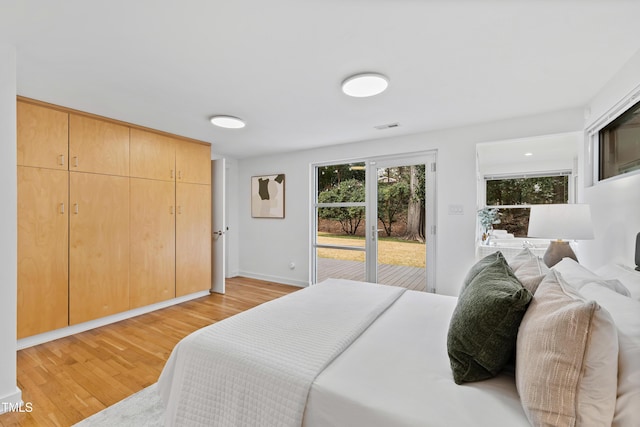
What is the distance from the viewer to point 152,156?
3.54 m

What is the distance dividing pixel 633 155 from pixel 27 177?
192 inches

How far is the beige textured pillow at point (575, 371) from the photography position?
77 centimetres

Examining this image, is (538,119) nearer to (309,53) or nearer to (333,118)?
(333,118)

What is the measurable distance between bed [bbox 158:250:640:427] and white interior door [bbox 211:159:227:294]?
2.88 m

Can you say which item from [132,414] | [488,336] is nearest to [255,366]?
[488,336]

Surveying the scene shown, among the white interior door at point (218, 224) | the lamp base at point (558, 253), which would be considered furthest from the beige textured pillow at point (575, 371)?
the white interior door at point (218, 224)

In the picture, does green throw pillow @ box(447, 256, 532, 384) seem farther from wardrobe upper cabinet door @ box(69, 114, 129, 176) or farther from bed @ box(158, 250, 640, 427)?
wardrobe upper cabinet door @ box(69, 114, 129, 176)

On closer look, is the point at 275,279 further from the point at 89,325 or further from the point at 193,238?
the point at 89,325

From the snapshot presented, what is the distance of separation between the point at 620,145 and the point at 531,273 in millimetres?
1627

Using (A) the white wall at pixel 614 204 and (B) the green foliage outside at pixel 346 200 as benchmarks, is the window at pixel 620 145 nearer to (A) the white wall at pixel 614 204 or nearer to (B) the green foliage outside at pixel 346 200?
(A) the white wall at pixel 614 204

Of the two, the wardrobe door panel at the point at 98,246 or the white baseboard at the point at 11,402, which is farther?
the wardrobe door panel at the point at 98,246

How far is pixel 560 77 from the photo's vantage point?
218 cm

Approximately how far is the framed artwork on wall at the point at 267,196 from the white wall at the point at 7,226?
3.44 metres

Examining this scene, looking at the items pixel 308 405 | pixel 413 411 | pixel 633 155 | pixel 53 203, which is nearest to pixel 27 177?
pixel 53 203
